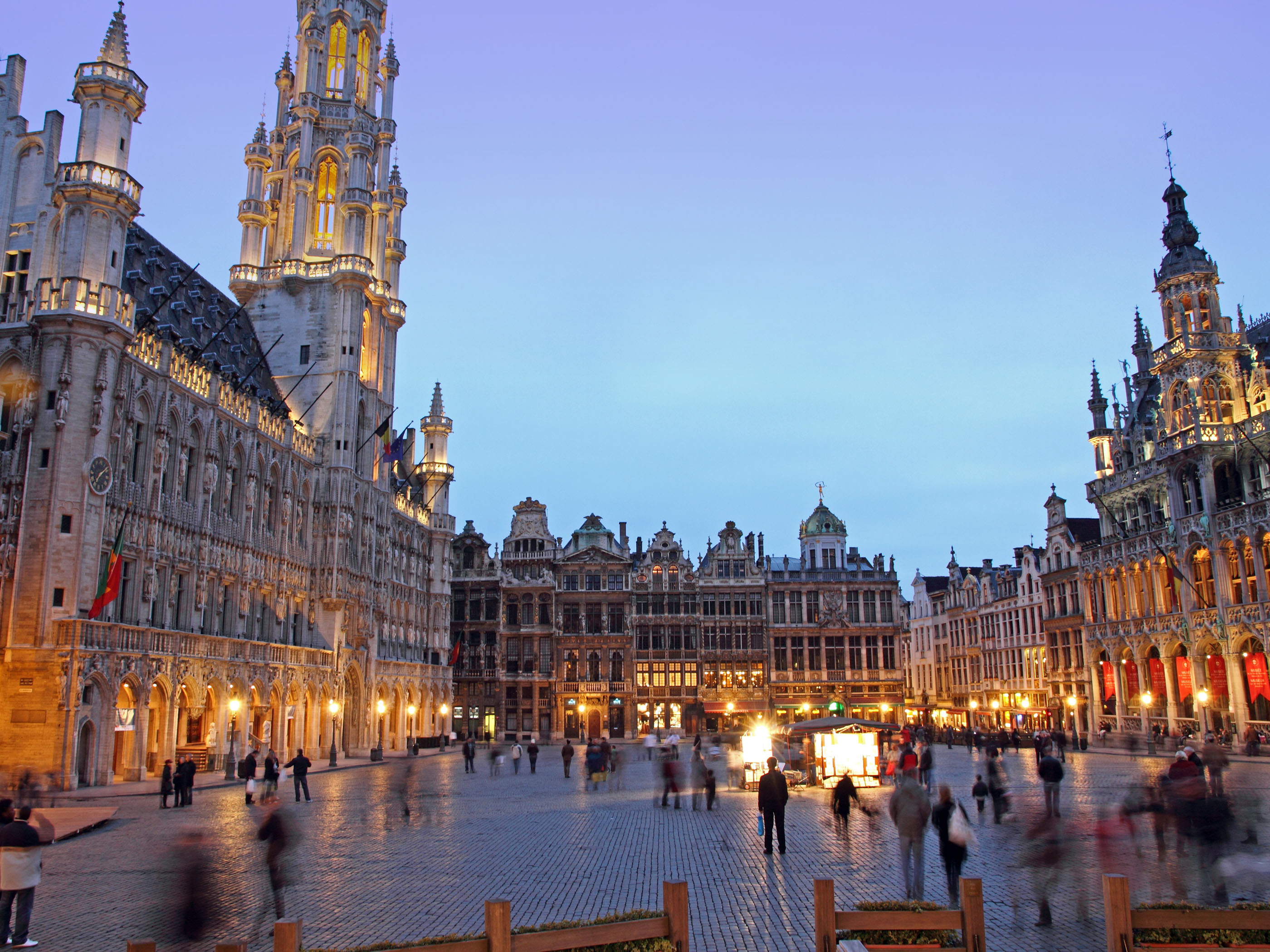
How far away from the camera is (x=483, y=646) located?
80938 millimetres

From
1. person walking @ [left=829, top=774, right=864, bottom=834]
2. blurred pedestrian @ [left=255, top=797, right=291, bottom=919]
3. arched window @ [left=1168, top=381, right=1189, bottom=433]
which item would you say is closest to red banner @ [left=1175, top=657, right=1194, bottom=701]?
arched window @ [left=1168, top=381, right=1189, bottom=433]

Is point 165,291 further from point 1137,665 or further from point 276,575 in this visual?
point 1137,665

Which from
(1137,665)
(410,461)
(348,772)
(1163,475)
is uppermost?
(410,461)

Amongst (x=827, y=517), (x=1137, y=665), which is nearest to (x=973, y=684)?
(x=827, y=517)

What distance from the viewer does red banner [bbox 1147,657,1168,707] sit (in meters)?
54.2

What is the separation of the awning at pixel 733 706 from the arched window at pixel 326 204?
45.3 m

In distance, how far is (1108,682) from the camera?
60438 mm

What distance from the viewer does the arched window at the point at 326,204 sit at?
63.7 m

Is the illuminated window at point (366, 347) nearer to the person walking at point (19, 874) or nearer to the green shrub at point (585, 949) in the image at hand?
the person walking at point (19, 874)

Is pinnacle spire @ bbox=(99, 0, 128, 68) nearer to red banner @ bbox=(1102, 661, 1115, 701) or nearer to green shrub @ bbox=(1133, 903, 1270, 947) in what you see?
green shrub @ bbox=(1133, 903, 1270, 947)

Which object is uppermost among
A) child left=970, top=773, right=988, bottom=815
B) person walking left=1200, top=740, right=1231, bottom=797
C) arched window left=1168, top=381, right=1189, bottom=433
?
arched window left=1168, top=381, right=1189, bottom=433

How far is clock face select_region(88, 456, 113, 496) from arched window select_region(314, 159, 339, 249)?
32.4 meters

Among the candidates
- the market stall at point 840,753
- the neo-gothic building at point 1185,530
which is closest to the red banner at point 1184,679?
the neo-gothic building at point 1185,530

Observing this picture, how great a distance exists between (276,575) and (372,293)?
22.2m
